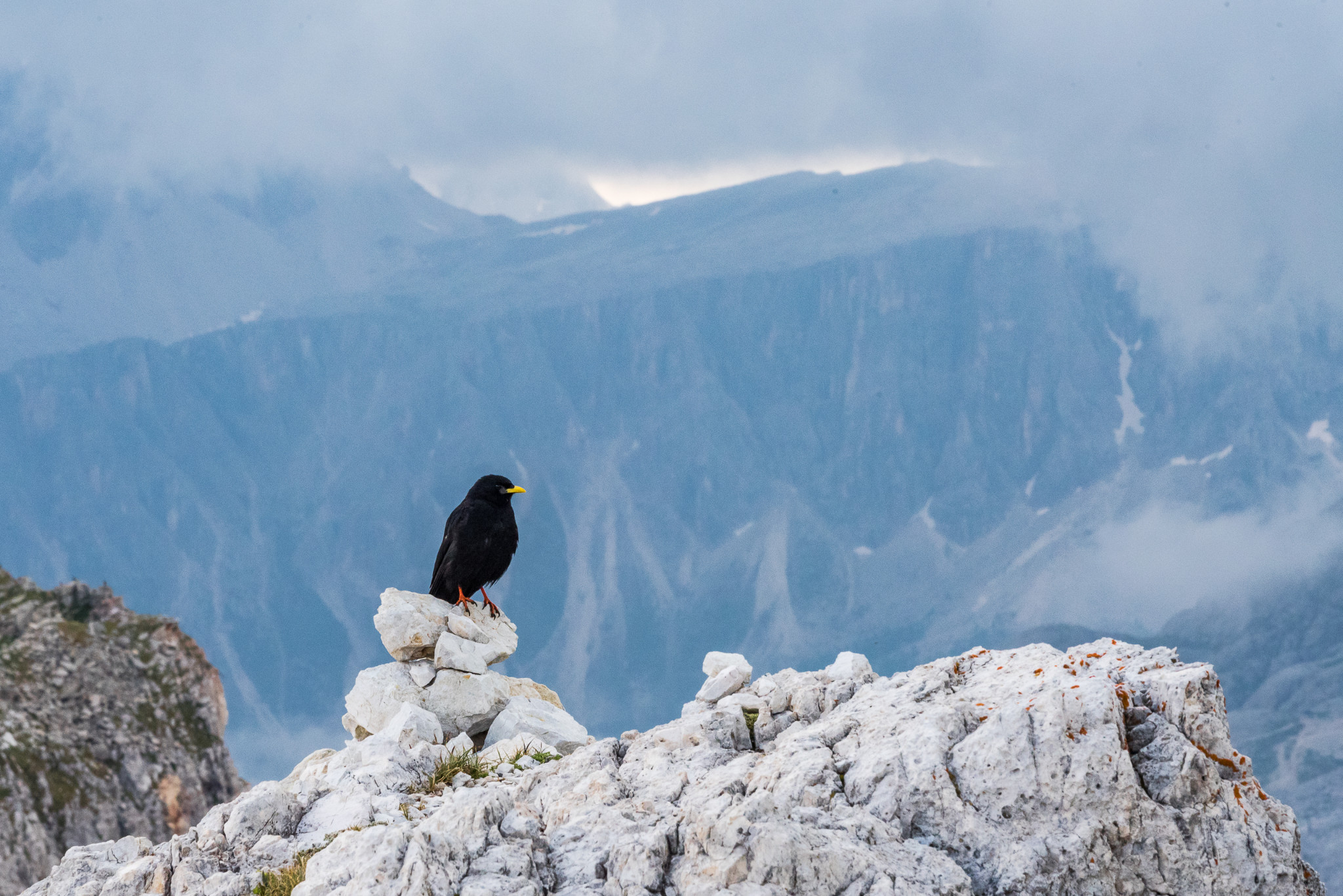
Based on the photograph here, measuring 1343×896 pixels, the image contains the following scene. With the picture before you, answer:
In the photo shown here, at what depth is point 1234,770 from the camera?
10578 millimetres

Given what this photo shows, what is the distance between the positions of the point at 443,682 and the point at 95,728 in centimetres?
5543

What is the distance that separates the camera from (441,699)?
18.0 meters

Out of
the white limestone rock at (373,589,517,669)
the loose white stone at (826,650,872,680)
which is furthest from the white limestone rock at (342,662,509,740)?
the loose white stone at (826,650,872,680)

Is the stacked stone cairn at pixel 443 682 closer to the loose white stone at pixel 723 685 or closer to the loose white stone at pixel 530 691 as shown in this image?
the loose white stone at pixel 530 691

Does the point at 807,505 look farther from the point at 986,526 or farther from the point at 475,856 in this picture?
the point at 475,856

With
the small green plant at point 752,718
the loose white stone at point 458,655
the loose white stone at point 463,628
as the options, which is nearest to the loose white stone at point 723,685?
the small green plant at point 752,718

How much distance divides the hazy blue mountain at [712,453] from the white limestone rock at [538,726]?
143660 mm

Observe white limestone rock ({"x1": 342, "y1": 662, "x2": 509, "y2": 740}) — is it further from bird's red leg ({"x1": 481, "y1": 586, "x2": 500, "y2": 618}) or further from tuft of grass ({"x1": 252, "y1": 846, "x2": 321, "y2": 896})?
tuft of grass ({"x1": 252, "y1": 846, "x2": 321, "y2": 896})

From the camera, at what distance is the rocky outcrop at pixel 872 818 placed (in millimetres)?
9234

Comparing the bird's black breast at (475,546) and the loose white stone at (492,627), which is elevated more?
the bird's black breast at (475,546)

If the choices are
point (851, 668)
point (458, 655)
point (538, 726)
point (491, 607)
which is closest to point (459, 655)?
point (458, 655)

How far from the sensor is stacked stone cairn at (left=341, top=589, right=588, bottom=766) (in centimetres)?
1759

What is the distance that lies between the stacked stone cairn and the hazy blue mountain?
465 feet

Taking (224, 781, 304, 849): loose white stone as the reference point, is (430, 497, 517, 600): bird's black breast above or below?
above
